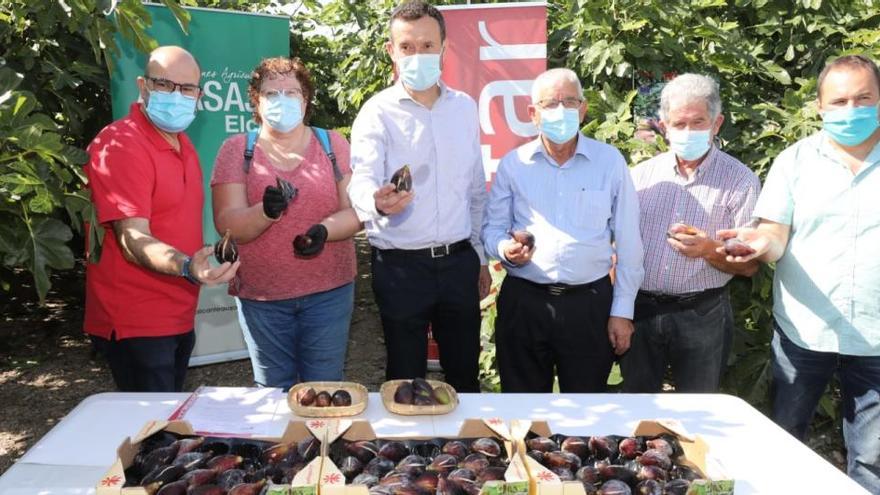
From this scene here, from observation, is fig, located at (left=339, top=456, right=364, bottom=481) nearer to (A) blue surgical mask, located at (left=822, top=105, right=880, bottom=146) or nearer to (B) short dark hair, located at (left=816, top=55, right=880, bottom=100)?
(A) blue surgical mask, located at (left=822, top=105, right=880, bottom=146)

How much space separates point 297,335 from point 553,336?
1.14 meters

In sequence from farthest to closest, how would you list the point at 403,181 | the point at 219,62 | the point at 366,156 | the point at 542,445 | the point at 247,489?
1. the point at 219,62
2. the point at 366,156
3. the point at 403,181
4. the point at 542,445
5. the point at 247,489

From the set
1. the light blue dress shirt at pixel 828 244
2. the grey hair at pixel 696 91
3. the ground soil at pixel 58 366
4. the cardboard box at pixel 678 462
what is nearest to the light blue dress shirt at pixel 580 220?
the grey hair at pixel 696 91

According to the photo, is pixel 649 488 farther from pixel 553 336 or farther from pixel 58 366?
pixel 58 366

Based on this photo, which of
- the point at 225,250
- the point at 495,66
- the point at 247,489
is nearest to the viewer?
the point at 247,489

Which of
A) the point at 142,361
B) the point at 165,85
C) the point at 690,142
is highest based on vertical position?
the point at 165,85

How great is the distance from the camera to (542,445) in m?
1.94

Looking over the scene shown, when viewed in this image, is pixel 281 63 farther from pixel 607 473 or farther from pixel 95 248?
pixel 607 473

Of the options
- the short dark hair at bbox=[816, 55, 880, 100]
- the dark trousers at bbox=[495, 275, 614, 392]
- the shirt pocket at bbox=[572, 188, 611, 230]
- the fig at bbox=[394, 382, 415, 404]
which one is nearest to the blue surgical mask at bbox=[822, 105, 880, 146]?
the short dark hair at bbox=[816, 55, 880, 100]

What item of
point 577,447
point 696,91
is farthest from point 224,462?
point 696,91

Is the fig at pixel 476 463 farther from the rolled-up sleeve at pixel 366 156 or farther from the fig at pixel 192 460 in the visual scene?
the rolled-up sleeve at pixel 366 156

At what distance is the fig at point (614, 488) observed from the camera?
5.61ft

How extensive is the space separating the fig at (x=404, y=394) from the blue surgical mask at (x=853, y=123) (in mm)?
1904

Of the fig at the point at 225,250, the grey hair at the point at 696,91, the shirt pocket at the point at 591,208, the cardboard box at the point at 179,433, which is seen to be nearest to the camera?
the cardboard box at the point at 179,433
